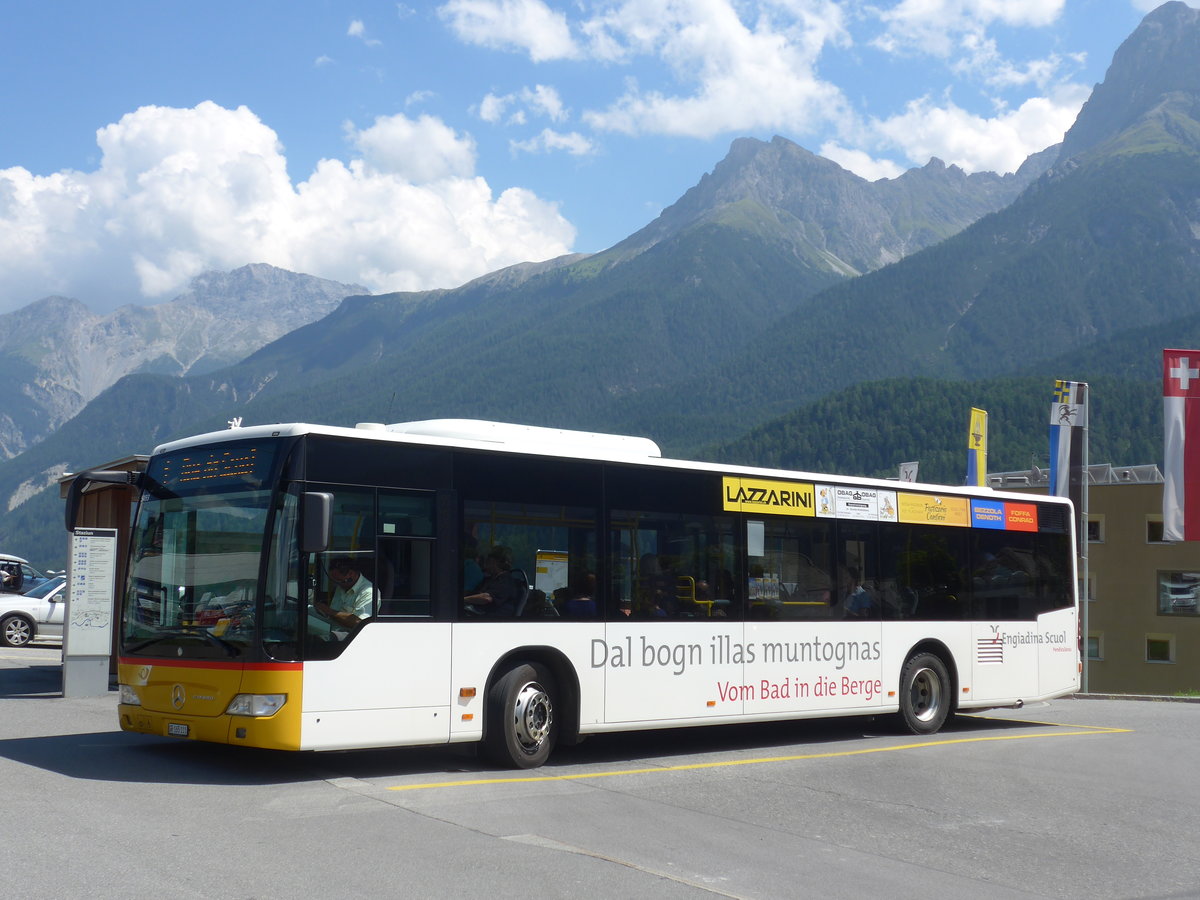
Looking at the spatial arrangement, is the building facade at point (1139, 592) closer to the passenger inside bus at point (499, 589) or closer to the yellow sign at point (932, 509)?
the yellow sign at point (932, 509)

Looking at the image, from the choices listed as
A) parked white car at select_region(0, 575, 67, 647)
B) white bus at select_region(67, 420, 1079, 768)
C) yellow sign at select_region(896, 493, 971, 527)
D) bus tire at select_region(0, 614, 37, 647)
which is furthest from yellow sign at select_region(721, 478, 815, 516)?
bus tire at select_region(0, 614, 37, 647)

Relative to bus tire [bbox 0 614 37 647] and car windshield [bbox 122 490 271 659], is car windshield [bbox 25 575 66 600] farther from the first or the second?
car windshield [bbox 122 490 271 659]

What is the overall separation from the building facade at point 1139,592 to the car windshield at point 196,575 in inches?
2459

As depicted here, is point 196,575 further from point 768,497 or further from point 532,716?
point 768,497

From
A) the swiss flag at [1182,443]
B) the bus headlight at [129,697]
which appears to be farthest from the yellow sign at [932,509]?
the swiss flag at [1182,443]

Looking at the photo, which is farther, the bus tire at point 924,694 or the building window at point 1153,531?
the building window at point 1153,531

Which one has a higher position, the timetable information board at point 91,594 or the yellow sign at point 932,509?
the yellow sign at point 932,509

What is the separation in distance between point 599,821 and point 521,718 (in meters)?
2.37

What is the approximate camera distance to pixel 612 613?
11.9m

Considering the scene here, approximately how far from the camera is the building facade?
2596 inches

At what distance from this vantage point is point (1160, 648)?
66.8 m

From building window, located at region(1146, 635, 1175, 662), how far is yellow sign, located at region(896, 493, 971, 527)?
56.7 meters

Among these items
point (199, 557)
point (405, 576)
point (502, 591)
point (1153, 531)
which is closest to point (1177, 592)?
point (1153, 531)

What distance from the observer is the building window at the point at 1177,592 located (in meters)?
66.1
